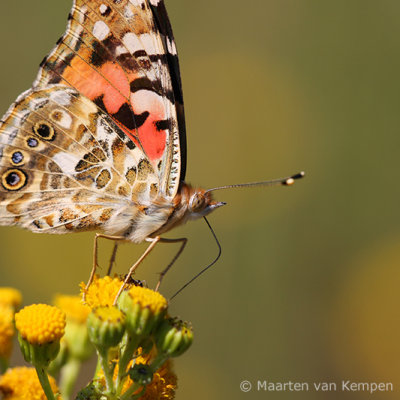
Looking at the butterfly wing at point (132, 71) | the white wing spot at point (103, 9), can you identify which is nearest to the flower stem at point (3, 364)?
the butterfly wing at point (132, 71)

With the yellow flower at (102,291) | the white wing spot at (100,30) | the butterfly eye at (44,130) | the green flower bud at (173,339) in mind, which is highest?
the white wing spot at (100,30)

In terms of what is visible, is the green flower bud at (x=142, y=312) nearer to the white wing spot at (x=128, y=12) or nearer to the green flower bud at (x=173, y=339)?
the green flower bud at (x=173, y=339)

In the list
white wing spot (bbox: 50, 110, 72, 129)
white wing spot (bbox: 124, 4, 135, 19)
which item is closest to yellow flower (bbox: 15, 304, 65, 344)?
white wing spot (bbox: 50, 110, 72, 129)

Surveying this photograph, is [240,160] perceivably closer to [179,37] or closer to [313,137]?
[313,137]

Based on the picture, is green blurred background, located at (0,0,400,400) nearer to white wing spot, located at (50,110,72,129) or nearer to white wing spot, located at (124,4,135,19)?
white wing spot, located at (50,110,72,129)

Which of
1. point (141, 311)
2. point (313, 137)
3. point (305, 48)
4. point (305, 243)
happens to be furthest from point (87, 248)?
point (141, 311)

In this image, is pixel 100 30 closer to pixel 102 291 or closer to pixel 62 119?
pixel 62 119
